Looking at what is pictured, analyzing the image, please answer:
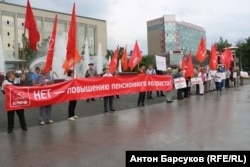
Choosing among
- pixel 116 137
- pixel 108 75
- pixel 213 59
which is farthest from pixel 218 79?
pixel 116 137

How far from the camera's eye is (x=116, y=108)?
607 inches

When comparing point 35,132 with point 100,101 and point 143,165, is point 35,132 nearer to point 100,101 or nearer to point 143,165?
point 143,165

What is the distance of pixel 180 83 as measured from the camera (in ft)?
63.3

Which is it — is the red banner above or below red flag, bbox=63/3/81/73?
below

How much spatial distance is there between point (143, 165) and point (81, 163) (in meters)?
1.84

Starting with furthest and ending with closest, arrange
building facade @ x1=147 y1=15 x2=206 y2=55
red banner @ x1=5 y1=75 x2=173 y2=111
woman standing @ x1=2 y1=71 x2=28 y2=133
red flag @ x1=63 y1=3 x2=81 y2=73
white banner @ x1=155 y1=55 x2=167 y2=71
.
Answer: building facade @ x1=147 y1=15 x2=206 y2=55 → white banner @ x1=155 y1=55 x2=167 y2=71 → red flag @ x1=63 y1=3 x2=81 y2=73 → red banner @ x1=5 y1=75 x2=173 y2=111 → woman standing @ x1=2 y1=71 x2=28 y2=133

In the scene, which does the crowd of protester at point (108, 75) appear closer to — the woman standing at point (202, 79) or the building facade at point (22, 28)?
the woman standing at point (202, 79)

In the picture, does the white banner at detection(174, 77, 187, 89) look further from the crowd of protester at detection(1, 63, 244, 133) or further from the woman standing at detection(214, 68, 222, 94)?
the woman standing at detection(214, 68, 222, 94)

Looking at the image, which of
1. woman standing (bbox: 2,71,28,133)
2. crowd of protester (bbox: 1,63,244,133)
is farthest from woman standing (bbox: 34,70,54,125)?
woman standing (bbox: 2,71,28,133)

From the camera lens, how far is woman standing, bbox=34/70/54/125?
39.0ft

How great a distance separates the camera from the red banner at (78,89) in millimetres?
10836

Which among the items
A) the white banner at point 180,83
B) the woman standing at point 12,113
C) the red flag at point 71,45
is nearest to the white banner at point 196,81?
the white banner at point 180,83

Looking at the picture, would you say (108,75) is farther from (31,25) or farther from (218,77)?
(218,77)

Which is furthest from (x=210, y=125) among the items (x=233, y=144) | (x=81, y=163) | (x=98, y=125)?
(x=81, y=163)
